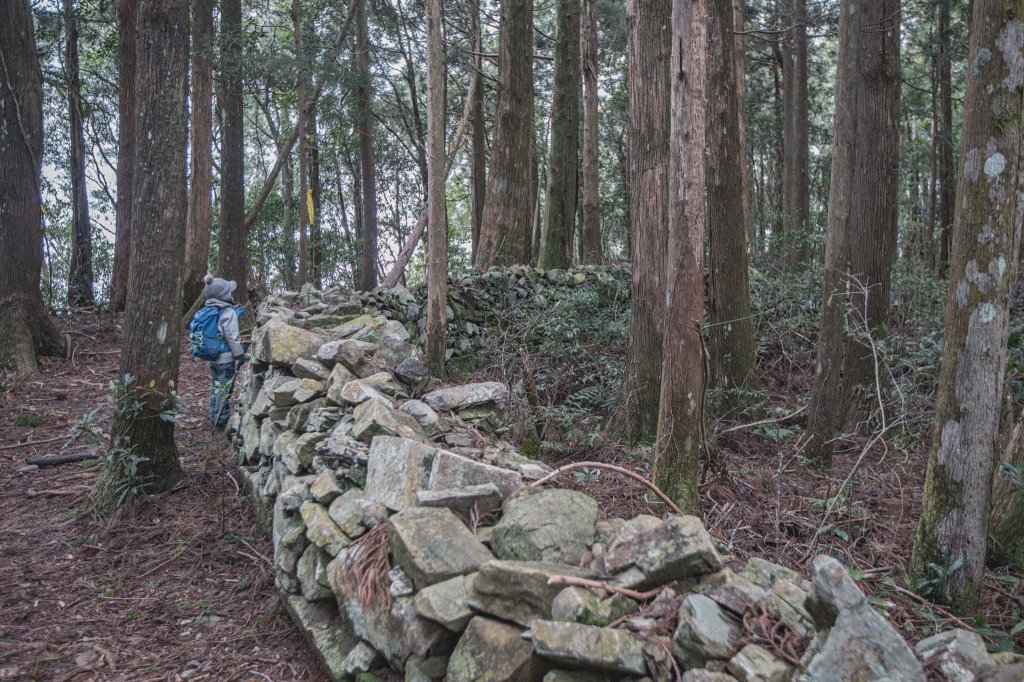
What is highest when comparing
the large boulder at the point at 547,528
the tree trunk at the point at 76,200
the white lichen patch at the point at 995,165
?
the tree trunk at the point at 76,200

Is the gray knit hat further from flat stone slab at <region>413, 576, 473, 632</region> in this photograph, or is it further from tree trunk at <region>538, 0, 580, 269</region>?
tree trunk at <region>538, 0, 580, 269</region>

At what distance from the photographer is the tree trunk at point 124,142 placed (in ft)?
42.4

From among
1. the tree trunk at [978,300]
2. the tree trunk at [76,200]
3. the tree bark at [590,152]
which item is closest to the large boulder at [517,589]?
the tree trunk at [978,300]

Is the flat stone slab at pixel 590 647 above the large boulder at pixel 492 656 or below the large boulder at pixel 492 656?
above

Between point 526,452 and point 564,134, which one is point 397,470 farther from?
point 564,134

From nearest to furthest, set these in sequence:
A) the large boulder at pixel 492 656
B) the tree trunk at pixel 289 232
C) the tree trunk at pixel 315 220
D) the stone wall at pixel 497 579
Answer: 1. the stone wall at pixel 497 579
2. the large boulder at pixel 492 656
3. the tree trunk at pixel 289 232
4. the tree trunk at pixel 315 220

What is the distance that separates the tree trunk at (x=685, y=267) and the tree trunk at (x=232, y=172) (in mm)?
10322

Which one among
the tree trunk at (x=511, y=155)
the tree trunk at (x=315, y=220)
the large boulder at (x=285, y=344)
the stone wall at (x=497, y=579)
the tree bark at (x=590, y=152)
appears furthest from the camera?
the tree trunk at (x=315, y=220)

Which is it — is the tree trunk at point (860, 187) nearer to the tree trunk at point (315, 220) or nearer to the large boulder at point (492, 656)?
the large boulder at point (492, 656)

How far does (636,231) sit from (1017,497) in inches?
144

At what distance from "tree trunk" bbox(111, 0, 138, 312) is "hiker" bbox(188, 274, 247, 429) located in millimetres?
5904

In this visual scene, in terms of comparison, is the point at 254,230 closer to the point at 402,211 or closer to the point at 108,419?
the point at 402,211

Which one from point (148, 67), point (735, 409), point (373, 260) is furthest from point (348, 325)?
point (373, 260)

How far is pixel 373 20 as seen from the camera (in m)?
19.4
